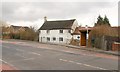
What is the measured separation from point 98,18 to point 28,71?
5781 centimetres

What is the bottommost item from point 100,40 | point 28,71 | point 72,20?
point 28,71

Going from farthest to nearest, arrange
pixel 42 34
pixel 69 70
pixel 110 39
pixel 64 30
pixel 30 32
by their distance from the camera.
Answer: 1. pixel 42 34
2. pixel 64 30
3. pixel 30 32
4. pixel 110 39
5. pixel 69 70

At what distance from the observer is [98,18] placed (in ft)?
229

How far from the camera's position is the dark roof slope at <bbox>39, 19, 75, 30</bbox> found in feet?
204

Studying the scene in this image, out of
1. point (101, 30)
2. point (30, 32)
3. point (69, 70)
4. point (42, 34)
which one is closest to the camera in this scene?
point (69, 70)

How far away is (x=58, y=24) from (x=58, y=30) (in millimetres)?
2275

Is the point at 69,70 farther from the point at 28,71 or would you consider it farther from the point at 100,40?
the point at 100,40

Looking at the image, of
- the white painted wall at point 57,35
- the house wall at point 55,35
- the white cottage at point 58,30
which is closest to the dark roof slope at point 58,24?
the white cottage at point 58,30

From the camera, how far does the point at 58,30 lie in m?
63.3

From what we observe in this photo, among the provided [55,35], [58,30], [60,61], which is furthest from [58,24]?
[60,61]

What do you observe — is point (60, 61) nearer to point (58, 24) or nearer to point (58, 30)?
point (58, 30)

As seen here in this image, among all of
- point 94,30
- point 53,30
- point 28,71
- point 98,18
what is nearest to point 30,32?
point 53,30

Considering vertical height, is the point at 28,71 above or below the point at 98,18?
below

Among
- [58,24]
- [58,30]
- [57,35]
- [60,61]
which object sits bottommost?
[60,61]
